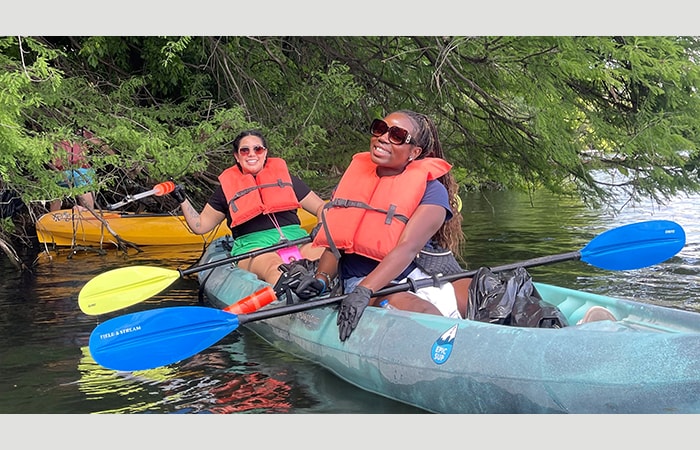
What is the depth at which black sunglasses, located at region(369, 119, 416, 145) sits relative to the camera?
4188mm

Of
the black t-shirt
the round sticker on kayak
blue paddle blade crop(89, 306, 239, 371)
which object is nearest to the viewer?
the round sticker on kayak

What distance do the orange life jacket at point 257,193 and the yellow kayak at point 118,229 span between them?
3.66 metres

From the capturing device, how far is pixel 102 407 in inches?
162

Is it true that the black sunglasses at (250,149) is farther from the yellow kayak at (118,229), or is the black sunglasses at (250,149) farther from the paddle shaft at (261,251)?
the yellow kayak at (118,229)

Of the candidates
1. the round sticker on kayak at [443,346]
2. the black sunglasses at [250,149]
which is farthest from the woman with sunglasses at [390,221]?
the black sunglasses at [250,149]

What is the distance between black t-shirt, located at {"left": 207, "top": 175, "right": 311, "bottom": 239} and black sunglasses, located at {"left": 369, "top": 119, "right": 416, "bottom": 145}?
1957 millimetres

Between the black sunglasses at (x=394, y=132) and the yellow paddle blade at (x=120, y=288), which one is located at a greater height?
the black sunglasses at (x=394, y=132)

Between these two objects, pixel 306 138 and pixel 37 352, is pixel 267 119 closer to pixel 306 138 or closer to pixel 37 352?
pixel 306 138

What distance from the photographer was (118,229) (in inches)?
383

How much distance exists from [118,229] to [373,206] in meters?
6.03

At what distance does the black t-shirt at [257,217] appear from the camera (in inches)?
237

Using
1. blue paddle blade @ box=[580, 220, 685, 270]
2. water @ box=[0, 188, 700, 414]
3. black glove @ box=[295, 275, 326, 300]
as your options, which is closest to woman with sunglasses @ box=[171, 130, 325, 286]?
water @ box=[0, 188, 700, 414]

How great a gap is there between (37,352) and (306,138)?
3958 mm

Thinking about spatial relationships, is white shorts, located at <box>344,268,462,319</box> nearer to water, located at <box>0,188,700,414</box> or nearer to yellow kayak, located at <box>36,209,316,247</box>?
water, located at <box>0,188,700,414</box>
